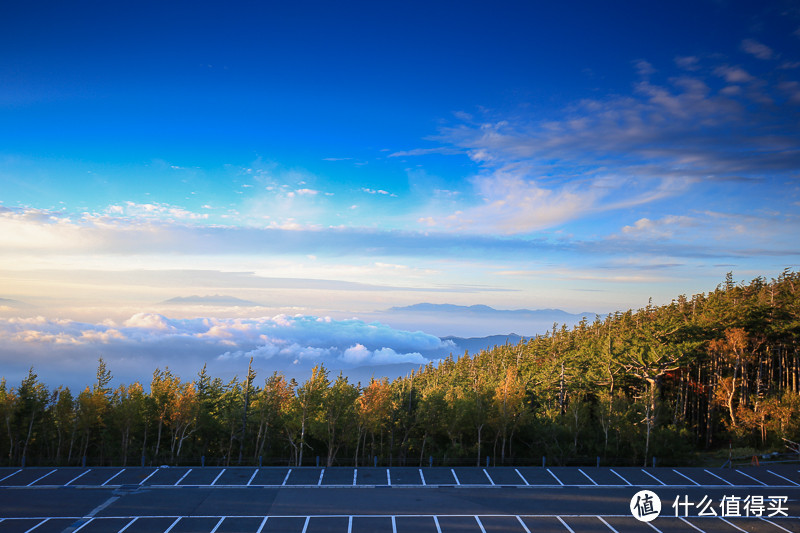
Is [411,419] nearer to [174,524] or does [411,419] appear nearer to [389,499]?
[389,499]

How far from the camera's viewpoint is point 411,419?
44.8 meters

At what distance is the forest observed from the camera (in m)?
39.3

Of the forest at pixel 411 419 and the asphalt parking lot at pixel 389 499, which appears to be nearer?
the asphalt parking lot at pixel 389 499

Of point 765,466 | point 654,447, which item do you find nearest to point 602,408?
point 654,447

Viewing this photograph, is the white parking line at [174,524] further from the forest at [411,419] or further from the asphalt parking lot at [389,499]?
the forest at [411,419]

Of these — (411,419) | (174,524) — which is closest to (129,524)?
(174,524)

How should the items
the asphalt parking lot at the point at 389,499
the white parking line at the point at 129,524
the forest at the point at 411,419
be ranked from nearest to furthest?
the white parking line at the point at 129,524, the asphalt parking lot at the point at 389,499, the forest at the point at 411,419

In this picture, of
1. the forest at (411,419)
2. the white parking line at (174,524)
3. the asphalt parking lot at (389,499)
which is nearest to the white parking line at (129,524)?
the asphalt parking lot at (389,499)

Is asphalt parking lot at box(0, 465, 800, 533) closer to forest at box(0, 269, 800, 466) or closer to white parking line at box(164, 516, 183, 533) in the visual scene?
white parking line at box(164, 516, 183, 533)

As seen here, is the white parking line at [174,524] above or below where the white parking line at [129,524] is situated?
above

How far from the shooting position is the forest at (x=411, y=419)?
39.3 m

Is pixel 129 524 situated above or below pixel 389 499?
below

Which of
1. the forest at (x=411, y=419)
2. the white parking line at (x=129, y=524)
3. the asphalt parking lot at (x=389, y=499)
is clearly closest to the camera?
the white parking line at (x=129, y=524)

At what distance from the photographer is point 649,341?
48812 mm
